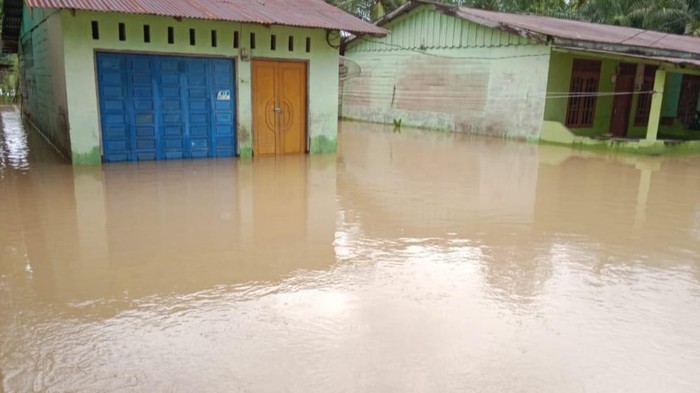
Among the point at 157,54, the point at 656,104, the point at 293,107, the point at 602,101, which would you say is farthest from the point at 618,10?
the point at 157,54

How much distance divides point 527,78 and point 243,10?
26.9 feet

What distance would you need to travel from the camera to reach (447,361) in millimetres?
3119

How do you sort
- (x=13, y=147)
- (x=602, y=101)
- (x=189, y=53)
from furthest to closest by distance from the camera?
(x=602, y=101)
(x=13, y=147)
(x=189, y=53)

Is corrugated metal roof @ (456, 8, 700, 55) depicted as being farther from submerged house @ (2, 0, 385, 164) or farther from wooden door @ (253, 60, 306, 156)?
wooden door @ (253, 60, 306, 156)

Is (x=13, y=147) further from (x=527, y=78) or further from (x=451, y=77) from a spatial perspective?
(x=527, y=78)

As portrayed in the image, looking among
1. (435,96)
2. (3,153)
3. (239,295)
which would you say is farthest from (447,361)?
(435,96)

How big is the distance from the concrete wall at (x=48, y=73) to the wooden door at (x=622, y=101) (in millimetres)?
14536

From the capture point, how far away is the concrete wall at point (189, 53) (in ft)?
28.2

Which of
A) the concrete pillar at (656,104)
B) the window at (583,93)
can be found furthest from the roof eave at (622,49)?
the concrete pillar at (656,104)

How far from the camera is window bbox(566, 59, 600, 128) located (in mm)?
14891

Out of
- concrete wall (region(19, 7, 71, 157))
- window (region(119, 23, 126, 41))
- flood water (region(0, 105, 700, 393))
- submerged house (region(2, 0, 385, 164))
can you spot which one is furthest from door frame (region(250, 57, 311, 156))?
concrete wall (region(19, 7, 71, 157))

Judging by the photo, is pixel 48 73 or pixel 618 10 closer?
pixel 48 73

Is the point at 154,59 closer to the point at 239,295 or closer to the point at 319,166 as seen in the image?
the point at 319,166

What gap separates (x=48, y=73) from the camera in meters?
10.9
